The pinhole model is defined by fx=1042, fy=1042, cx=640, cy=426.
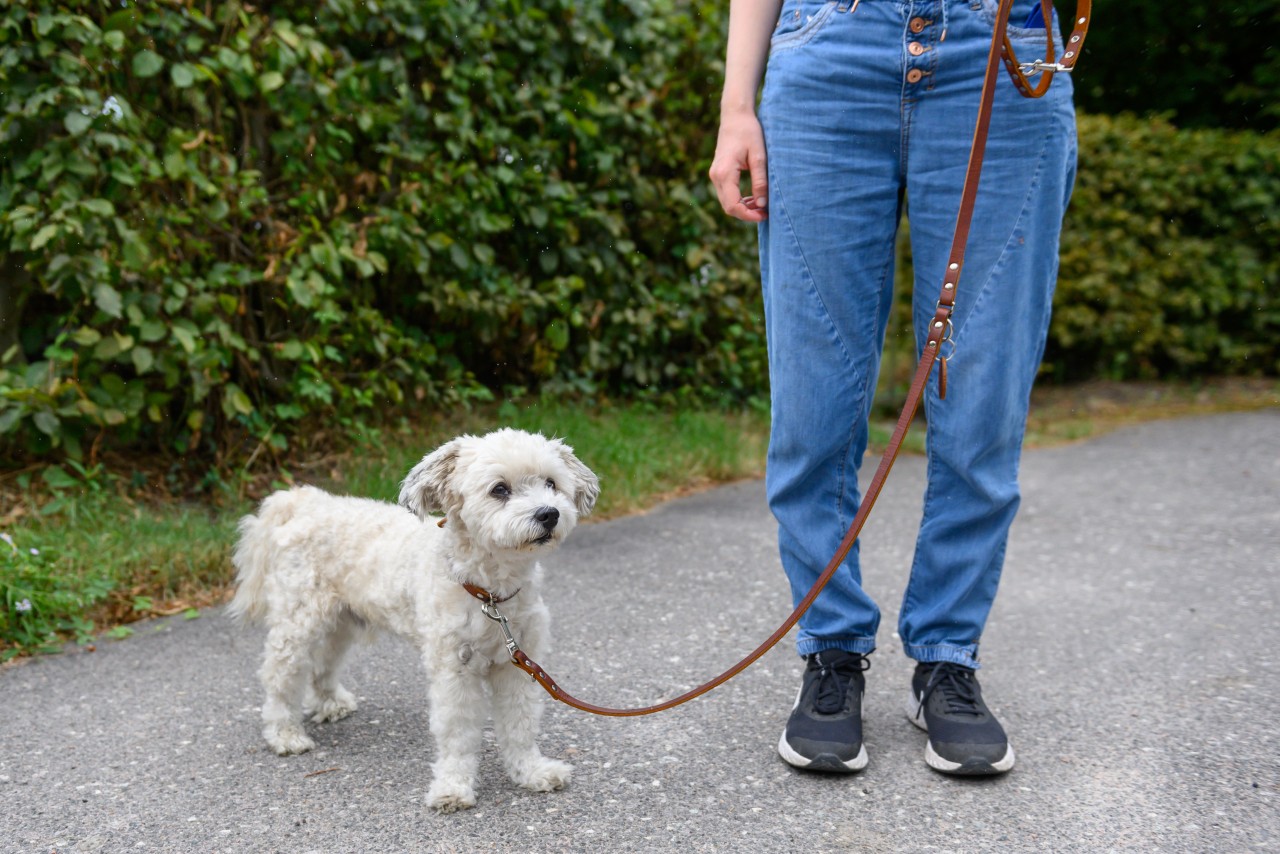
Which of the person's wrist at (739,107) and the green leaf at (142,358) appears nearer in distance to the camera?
the person's wrist at (739,107)

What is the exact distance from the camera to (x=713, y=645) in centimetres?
359

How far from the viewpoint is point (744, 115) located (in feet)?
8.73

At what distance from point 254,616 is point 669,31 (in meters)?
4.48

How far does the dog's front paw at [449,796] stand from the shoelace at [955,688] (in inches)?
47.4

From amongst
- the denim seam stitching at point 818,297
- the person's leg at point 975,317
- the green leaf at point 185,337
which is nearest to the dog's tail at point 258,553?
the green leaf at point 185,337

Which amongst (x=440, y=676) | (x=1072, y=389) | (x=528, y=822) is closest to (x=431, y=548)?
(x=440, y=676)

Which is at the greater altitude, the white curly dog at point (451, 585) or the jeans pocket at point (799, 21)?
the jeans pocket at point (799, 21)

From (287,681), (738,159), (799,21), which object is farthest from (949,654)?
(287,681)

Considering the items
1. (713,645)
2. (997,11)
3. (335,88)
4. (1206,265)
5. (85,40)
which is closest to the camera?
(997,11)

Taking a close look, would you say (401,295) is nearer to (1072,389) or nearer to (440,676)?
(440,676)

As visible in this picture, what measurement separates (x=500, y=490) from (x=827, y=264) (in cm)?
98

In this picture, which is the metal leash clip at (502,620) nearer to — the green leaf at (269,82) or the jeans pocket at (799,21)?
the jeans pocket at (799,21)

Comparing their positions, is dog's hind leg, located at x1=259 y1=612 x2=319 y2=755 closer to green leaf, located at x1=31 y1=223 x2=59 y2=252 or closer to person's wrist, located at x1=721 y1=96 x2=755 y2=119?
person's wrist, located at x1=721 y1=96 x2=755 y2=119

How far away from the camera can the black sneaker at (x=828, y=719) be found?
2609 mm
